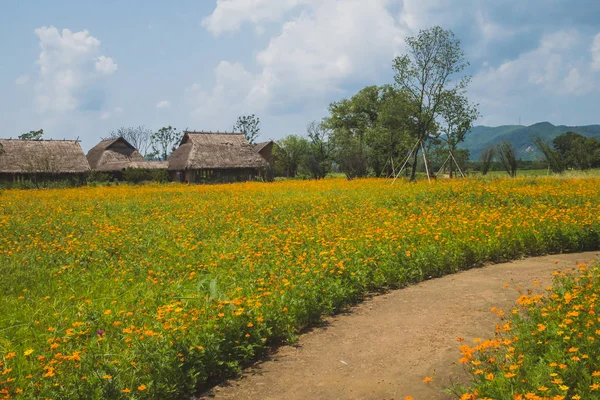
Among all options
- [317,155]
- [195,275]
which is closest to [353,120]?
[317,155]

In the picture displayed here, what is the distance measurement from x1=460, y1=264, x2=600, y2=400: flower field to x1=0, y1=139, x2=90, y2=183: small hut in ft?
129

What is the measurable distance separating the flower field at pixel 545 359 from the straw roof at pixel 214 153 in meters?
37.1

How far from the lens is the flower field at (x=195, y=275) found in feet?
13.4

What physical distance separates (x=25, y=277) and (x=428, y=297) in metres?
6.09

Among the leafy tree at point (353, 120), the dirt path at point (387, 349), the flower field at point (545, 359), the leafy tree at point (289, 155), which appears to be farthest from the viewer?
the leafy tree at point (289, 155)

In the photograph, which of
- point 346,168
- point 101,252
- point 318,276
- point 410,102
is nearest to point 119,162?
point 346,168

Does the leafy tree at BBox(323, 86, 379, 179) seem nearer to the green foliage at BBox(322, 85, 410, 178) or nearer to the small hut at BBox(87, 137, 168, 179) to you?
the green foliage at BBox(322, 85, 410, 178)

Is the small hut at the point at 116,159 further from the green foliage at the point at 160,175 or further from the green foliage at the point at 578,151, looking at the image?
the green foliage at the point at 578,151

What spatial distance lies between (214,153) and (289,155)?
23597 mm

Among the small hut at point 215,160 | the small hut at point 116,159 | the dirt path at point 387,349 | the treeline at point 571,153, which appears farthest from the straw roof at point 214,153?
the dirt path at point 387,349

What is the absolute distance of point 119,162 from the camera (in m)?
50.0

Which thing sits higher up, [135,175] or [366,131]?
[366,131]

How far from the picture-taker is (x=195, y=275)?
712cm

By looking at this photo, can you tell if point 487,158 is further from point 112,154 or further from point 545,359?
point 112,154
